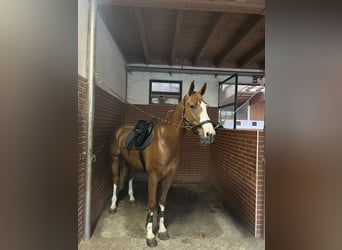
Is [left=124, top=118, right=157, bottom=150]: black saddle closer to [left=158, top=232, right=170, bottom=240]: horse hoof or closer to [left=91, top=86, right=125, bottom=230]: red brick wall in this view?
[left=91, top=86, right=125, bottom=230]: red brick wall

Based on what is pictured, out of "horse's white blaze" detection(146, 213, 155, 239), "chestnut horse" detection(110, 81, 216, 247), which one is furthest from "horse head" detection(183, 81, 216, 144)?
"horse's white blaze" detection(146, 213, 155, 239)

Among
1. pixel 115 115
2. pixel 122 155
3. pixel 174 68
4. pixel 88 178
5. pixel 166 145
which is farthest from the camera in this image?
pixel 174 68

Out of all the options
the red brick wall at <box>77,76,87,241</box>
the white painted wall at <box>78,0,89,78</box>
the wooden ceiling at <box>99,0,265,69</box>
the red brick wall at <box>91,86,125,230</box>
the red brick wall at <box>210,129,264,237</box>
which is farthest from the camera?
the red brick wall at <box>91,86,125,230</box>

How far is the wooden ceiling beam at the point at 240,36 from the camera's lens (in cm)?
279

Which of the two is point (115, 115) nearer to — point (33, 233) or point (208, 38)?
point (208, 38)

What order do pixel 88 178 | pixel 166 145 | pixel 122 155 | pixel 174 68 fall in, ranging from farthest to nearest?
pixel 174 68
pixel 122 155
pixel 166 145
pixel 88 178

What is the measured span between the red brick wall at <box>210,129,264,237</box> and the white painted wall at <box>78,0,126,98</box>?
79.1 inches

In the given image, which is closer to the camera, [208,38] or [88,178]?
[88,178]

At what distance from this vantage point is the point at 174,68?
15.6 ft

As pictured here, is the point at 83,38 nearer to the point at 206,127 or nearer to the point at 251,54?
the point at 206,127

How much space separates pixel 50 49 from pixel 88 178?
1965 mm

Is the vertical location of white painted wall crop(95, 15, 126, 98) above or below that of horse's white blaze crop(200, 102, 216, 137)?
above

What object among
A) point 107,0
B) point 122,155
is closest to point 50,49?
point 107,0

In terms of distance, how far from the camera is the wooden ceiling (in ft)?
7.45
